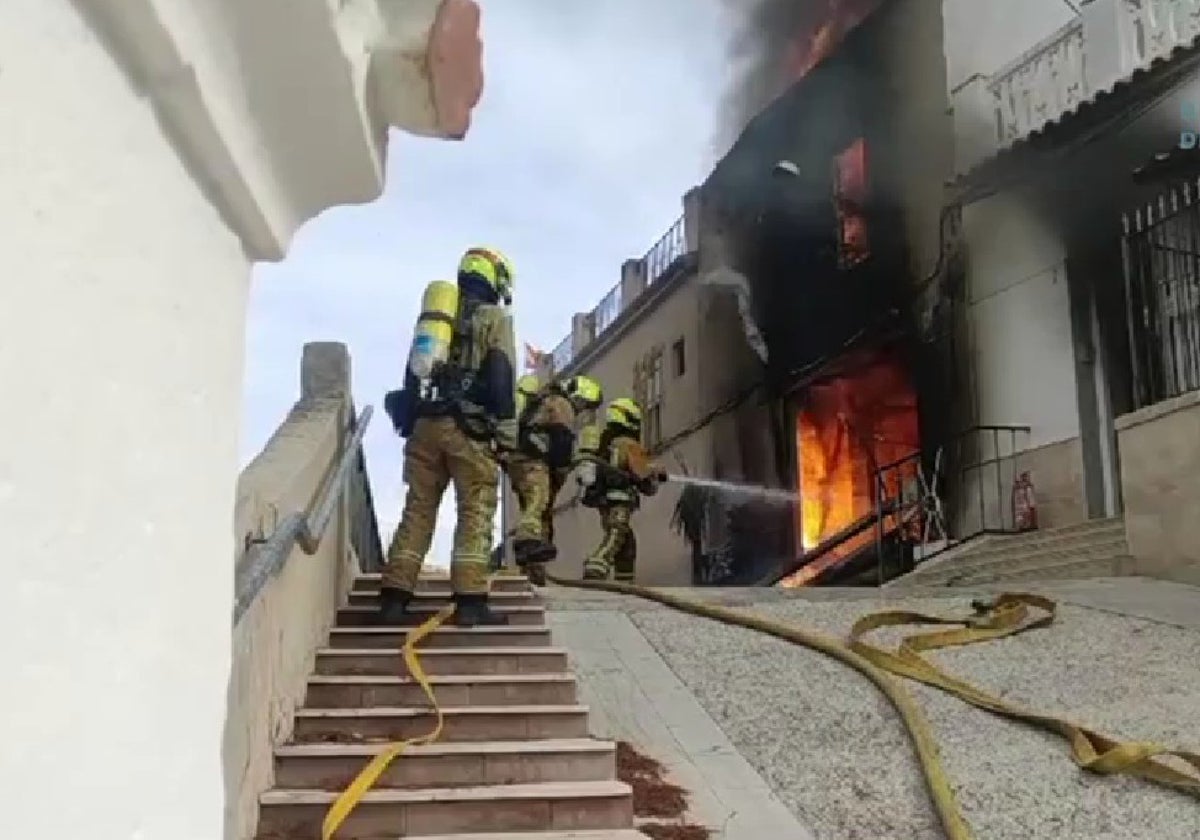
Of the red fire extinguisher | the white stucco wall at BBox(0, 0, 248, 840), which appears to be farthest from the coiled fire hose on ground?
the red fire extinguisher

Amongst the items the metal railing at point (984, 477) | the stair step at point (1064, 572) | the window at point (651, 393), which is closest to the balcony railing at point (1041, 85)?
the metal railing at point (984, 477)

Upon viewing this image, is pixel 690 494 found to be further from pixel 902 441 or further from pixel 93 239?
pixel 93 239

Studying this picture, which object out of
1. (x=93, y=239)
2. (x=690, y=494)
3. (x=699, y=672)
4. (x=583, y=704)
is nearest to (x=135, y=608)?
(x=93, y=239)

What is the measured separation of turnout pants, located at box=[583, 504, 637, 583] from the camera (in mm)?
11586

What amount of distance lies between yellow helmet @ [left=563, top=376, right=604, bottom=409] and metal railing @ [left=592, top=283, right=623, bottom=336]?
1281cm

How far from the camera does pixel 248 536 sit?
3.85 meters

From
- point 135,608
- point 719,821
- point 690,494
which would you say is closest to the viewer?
point 135,608

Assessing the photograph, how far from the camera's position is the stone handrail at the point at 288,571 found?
3682mm

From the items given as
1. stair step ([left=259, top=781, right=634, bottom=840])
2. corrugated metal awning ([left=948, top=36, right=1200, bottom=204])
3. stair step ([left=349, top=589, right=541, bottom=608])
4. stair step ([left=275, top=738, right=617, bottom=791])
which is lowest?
stair step ([left=259, top=781, right=634, bottom=840])

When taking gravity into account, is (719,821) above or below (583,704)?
below

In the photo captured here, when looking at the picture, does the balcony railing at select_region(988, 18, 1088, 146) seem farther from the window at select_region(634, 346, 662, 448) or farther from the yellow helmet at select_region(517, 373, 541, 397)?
the window at select_region(634, 346, 662, 448)

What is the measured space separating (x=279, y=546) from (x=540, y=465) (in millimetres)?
6846

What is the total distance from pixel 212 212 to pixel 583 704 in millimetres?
4672

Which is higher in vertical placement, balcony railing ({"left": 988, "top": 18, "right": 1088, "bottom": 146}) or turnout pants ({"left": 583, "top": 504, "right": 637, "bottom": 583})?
balcony railing ({"left": 988, "top": 18, "right": 1088, "bottom": 146})
